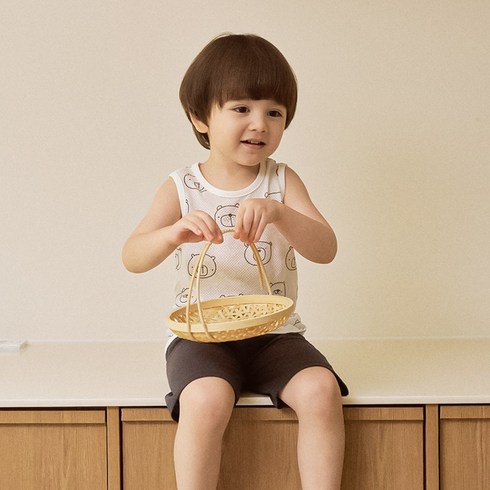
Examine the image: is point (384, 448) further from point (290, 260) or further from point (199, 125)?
point (199, 125)

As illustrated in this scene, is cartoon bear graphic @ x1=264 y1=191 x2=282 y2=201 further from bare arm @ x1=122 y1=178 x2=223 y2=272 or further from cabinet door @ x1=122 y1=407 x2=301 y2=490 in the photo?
cabinet door @ x1=122 y1=407 x2=301 y2=490

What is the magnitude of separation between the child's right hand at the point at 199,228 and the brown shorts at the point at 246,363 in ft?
0.64

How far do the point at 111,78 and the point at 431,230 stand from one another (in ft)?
2.45

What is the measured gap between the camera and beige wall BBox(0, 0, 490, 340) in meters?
1.87

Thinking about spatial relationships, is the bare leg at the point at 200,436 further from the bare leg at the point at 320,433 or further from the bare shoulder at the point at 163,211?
the bare shoulder at the point at 163,211

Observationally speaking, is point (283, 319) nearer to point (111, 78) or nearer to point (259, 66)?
point (259, 66)

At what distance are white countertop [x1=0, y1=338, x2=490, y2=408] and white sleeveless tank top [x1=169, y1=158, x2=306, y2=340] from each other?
0.54ft

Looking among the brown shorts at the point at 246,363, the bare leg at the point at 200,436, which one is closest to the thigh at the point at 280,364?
the brown shorts at the point at 246,363

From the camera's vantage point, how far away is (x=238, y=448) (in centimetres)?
145

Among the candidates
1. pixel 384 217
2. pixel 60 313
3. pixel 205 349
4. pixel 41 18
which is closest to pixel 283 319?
pixel 205 349

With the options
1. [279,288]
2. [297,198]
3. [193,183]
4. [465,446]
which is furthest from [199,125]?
[465,446]

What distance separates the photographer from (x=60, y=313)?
195 cm

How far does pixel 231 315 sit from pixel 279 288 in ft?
0.40

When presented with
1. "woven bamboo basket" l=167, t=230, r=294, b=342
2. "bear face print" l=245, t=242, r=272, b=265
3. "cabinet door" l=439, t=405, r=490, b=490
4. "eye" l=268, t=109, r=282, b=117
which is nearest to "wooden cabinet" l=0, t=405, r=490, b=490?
"cabinet door" l=439, t=405, r=490, b=490
